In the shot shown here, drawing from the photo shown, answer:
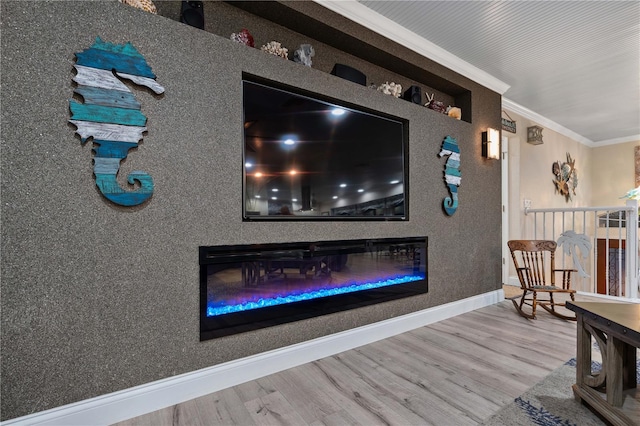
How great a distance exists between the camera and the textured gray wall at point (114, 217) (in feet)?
4.16

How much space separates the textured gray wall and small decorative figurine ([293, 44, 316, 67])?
0.10 metres

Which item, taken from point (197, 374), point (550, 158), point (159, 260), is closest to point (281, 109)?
point (159, 260)

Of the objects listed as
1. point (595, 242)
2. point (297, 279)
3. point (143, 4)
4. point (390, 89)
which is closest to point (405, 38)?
point (390, 89)

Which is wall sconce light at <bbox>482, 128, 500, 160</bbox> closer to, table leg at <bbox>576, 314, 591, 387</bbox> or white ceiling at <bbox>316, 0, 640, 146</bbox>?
white ceiling at <bbox>316, 0, 640, 146</bbox>

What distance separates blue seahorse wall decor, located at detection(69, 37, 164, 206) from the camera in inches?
54.6

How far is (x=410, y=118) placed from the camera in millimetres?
2717

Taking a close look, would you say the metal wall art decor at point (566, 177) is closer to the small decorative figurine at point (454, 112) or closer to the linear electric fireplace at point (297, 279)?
the small decorative figurine at point (454, 112)

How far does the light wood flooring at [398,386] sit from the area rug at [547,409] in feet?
0.15

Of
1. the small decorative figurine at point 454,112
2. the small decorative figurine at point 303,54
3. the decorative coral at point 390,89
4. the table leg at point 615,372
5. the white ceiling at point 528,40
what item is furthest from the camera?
the small decorative figurine at point 454,112

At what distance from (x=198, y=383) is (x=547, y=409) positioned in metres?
1.84

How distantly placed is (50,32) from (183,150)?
0.72 m

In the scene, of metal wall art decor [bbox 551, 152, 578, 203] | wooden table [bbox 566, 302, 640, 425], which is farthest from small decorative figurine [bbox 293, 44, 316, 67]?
metal wall art decor [bbox 551, 152, 578, 203]

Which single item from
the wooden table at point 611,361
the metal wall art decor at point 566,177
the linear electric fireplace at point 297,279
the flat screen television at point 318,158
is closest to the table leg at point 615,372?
the wooden table at point 611,361

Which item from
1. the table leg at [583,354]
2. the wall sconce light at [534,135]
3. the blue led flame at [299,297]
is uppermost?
the wall sconce light at [534,135]
